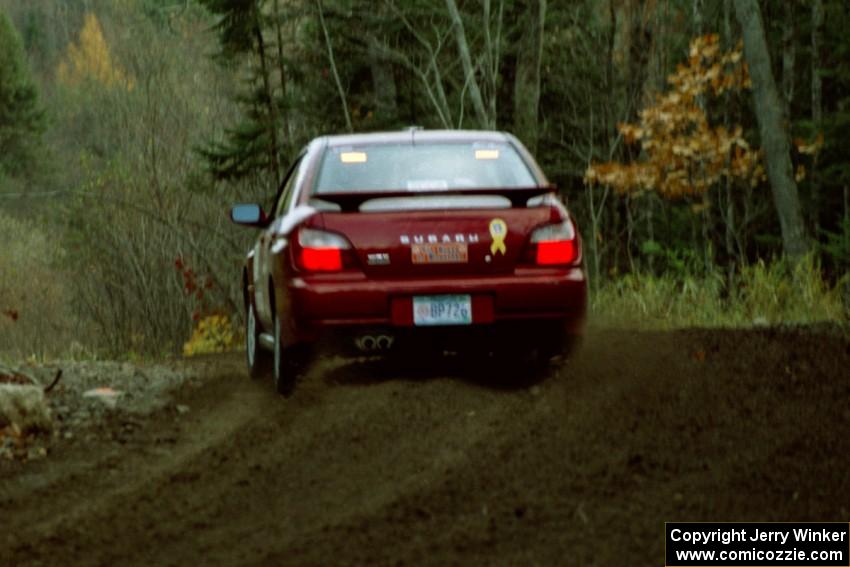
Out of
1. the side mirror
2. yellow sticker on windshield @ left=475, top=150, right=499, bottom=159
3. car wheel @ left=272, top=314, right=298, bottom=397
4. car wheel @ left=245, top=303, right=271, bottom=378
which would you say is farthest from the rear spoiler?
car wheel @ left=245, top=303, right=271, bottom=378

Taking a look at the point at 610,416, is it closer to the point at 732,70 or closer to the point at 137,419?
the point at 137,419

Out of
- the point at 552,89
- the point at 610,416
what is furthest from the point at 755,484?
the point at 552,89

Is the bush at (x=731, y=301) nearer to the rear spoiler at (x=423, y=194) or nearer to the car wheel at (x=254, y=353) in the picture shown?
the car wheel at (x=254, y=353)

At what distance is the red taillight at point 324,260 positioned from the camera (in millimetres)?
9398

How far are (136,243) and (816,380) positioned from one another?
2731 cm

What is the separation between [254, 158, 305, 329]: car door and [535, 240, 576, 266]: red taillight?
5.83 ft

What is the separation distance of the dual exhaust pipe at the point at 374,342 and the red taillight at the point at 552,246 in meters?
1.03

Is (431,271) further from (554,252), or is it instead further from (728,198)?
(728,198)

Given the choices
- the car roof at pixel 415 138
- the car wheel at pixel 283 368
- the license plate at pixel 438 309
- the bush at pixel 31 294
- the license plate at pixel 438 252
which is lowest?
the bush at pixel 31 294

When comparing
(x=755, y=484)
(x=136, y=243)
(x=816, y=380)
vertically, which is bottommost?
(x=136, y=243)

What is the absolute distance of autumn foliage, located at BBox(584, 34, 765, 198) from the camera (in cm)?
2156

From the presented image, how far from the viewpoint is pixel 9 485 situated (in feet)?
25.7

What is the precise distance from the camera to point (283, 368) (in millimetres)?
9914

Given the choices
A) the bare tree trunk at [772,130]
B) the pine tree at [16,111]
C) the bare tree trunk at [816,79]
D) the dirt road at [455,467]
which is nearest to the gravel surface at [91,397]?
the dirt road at [455,467]
